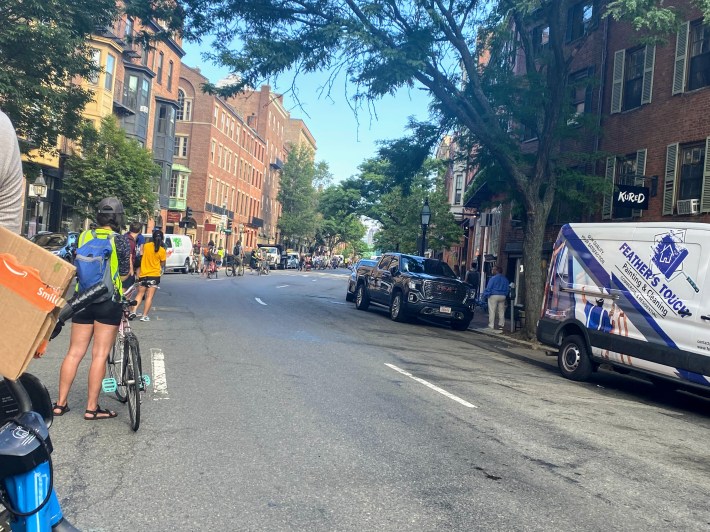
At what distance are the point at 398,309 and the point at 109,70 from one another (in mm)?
26643

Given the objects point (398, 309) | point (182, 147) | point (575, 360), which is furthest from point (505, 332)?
point (182, 147)

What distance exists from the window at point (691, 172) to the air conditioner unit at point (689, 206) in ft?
0.93

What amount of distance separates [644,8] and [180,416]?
11.6 meters

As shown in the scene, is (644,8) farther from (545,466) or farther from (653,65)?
(545,466)

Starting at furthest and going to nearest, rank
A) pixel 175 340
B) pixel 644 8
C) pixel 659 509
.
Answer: pixel 644 8, pixel 175 340, pixel 659 509

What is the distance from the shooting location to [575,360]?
11461mm

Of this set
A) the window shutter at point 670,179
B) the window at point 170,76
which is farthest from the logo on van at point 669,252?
the window at point 170,76

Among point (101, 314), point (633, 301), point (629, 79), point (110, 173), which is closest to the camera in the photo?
point (101, 314)

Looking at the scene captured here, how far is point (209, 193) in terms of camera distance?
2491 inches

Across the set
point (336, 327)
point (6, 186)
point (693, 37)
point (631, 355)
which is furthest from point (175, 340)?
point (693, 37)

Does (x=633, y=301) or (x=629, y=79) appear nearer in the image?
(x=633, y=301)

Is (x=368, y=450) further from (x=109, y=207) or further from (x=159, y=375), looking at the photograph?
(x=159, y=375)

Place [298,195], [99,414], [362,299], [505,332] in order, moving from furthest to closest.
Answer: [298,195] → [362,299] → [505,332] → [99,414]

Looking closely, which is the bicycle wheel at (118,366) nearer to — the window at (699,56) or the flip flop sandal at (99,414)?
the flip flop sandal at (99,414)
